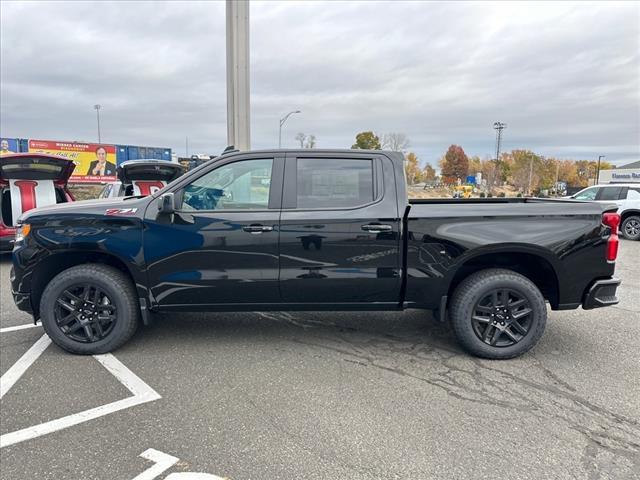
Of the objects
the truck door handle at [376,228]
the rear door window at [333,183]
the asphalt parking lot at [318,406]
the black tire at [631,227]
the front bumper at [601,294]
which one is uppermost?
the rear door window at [333,183]

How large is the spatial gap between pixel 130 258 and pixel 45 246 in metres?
0.77

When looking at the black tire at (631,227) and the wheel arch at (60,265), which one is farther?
the black tire at (631,227)

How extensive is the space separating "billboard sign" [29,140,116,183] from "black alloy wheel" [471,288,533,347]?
121 ft

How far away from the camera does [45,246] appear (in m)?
3.81

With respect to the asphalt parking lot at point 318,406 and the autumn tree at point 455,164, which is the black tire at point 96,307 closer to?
the asphalt parking lot at point 318,406

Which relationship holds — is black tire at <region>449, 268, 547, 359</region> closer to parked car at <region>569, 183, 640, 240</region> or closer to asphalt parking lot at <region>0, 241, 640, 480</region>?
asphalt parking lot at <region>0, 241, 640, 480</region>

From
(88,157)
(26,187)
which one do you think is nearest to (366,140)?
(88,157)

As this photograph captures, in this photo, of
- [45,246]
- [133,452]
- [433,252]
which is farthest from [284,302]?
[45,246]

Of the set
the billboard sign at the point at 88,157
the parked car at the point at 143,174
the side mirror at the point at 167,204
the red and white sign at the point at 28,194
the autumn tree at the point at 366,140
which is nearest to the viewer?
the side mirror at the point at 167,204

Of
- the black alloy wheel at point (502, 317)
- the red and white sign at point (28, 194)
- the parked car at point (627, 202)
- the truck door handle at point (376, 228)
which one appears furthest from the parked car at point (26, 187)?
the parked car at point (627, 202)

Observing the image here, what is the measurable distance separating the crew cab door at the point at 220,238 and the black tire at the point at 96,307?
29cm

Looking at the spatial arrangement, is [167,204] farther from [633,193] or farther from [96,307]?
[633,193]

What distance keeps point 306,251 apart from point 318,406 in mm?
1299

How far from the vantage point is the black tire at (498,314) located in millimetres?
3773
